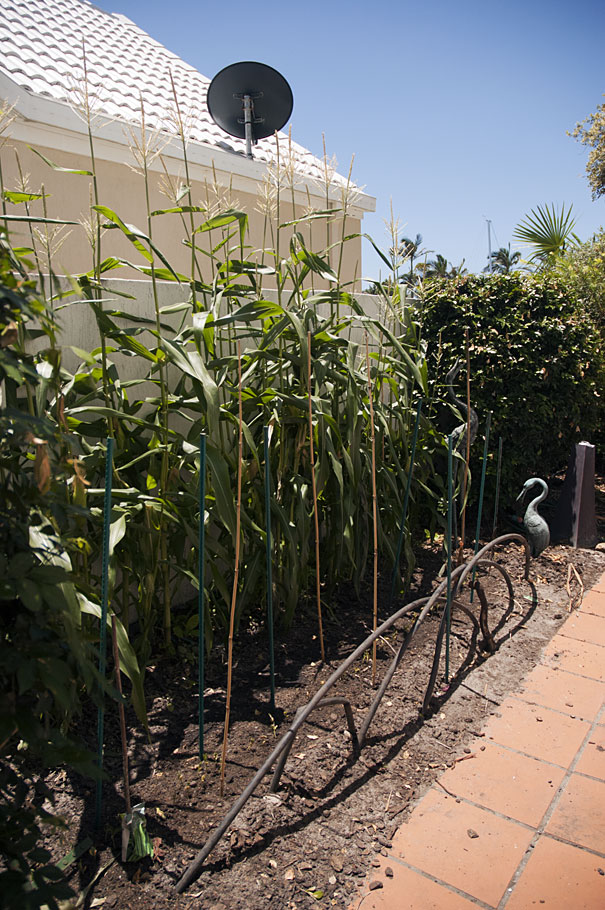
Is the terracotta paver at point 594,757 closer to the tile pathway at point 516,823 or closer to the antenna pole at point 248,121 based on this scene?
the tile pathway at point 516,823

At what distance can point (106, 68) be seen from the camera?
5410 mm

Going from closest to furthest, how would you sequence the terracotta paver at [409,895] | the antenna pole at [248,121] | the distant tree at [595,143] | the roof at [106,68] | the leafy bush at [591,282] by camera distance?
the terracotta paver at [409,895], the roof at [106,68], the leafy bush at [591,282], the antenna pole at [248,121], the distant tree at [595,143]

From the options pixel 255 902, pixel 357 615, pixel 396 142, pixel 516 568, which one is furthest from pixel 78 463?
pixel 396 142

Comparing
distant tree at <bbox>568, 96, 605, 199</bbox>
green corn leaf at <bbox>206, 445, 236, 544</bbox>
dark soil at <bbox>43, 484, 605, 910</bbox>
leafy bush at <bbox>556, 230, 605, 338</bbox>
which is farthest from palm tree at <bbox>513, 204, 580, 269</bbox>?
distant tree at <bbox>568, 96, 605, 199</bbox>

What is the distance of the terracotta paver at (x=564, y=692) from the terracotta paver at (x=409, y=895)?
92cm

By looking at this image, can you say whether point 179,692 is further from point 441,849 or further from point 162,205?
point 162,205

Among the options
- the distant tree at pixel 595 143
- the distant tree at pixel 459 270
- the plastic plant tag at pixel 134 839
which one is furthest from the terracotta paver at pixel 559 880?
the distant tree at pixel 595 143

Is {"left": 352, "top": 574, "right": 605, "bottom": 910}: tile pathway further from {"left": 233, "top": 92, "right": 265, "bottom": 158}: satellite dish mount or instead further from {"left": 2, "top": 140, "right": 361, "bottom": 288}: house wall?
{"left": 233, "top": 92, "right": 265, "bottom": 158}: satellite dish mount

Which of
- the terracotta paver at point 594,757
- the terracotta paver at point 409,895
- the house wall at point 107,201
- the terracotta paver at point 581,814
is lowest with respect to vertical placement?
the terracotta paver at point 409,895

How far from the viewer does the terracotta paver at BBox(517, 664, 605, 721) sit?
6.97 feet

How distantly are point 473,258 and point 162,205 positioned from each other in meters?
2.35

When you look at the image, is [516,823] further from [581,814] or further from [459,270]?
[459,270]

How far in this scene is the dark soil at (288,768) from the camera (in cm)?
138

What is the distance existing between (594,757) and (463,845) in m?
0.61
